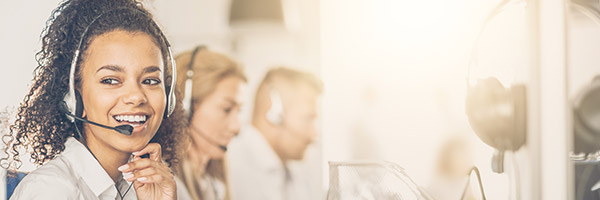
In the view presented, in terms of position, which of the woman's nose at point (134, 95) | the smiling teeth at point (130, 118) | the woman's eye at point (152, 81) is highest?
the woman's eye at point (152, 81)

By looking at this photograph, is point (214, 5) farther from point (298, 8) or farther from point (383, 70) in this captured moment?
point (383, 70)

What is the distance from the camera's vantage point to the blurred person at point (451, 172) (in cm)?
139

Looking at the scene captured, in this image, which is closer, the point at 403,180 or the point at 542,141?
the point at 403,180

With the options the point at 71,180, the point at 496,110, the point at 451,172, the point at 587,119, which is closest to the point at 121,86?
the point at 71,180

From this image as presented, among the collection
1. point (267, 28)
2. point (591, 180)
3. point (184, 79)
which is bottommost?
point (591, 180)

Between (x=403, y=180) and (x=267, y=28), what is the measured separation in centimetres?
57

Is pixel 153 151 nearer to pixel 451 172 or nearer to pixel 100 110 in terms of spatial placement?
pixel 100 110

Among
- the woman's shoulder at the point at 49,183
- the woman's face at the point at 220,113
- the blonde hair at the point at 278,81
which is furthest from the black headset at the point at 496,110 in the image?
the woman's shoulder at the point at 49,183

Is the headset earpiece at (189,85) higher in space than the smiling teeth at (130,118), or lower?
higher

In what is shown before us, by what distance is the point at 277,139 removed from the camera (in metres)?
1.31

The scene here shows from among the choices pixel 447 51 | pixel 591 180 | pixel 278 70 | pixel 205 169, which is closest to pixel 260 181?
pixel 205 169

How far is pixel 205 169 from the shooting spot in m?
1.28

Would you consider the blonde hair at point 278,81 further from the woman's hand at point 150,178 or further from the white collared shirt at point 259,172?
the woman's hand at point 150,178

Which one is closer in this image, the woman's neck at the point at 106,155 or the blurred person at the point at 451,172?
the woman's neck at the point at 106,155
